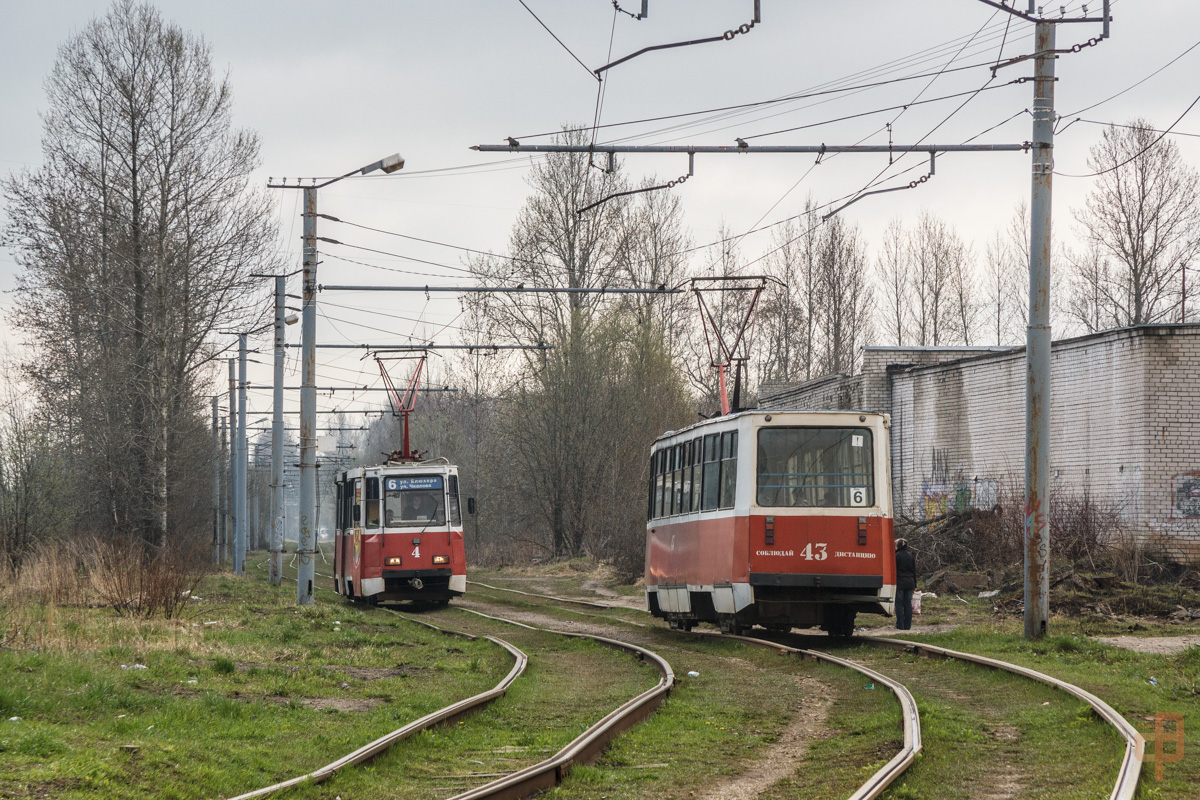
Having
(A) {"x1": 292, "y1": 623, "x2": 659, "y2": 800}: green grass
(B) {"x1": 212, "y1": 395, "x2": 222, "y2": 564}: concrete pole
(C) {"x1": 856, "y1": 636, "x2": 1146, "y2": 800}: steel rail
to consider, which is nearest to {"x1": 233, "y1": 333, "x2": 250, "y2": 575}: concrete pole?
(B) {"x1": 212, "y1": 395, "x2": 222, "y2": 564}: concrete pole

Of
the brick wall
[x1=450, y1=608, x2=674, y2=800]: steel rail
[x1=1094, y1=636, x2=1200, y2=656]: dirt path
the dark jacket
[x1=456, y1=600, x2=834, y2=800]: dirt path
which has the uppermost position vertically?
the brick wall

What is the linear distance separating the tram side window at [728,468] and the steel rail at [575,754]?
4288 mm

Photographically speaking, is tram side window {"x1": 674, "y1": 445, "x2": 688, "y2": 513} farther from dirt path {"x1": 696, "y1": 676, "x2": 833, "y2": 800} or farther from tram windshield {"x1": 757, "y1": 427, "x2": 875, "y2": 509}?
dirt path {"x1": 696, "y1": 676, "x2": 833, "y2": 800}

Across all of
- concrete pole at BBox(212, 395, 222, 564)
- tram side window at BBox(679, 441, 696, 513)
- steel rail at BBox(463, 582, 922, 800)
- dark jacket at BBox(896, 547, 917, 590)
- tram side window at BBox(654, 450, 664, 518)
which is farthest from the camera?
concrete pole at BBox(212, 395, 222, 564)

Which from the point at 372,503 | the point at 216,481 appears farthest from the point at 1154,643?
the point at 216,481

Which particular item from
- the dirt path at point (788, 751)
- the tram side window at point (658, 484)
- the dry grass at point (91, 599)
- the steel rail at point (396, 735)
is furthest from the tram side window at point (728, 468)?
the dry grass at point (91, 599)

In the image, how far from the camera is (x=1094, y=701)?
381 inches

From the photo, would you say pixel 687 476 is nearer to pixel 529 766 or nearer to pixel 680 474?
pixel 680 474

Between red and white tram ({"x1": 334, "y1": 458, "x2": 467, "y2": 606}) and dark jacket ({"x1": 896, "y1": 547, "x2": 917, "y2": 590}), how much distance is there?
1005cm

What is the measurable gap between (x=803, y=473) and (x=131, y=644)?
8.12 m

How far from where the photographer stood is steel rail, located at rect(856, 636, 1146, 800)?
261 inches

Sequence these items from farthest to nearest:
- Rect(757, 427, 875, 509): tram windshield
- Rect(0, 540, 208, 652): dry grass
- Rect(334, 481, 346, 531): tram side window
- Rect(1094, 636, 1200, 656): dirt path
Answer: Rect(334, 481, 346, 531): tram side window
Rect(757, 427, 875, 509): tram windshield
Rect(1094, 636, 1200, 656): dirt path
Rect(0, 540, 208, 652): dry grass

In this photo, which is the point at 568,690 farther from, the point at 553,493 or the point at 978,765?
the point at 553,493

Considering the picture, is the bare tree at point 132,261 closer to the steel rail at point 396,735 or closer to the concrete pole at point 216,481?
the concrete pole at point 216,481
